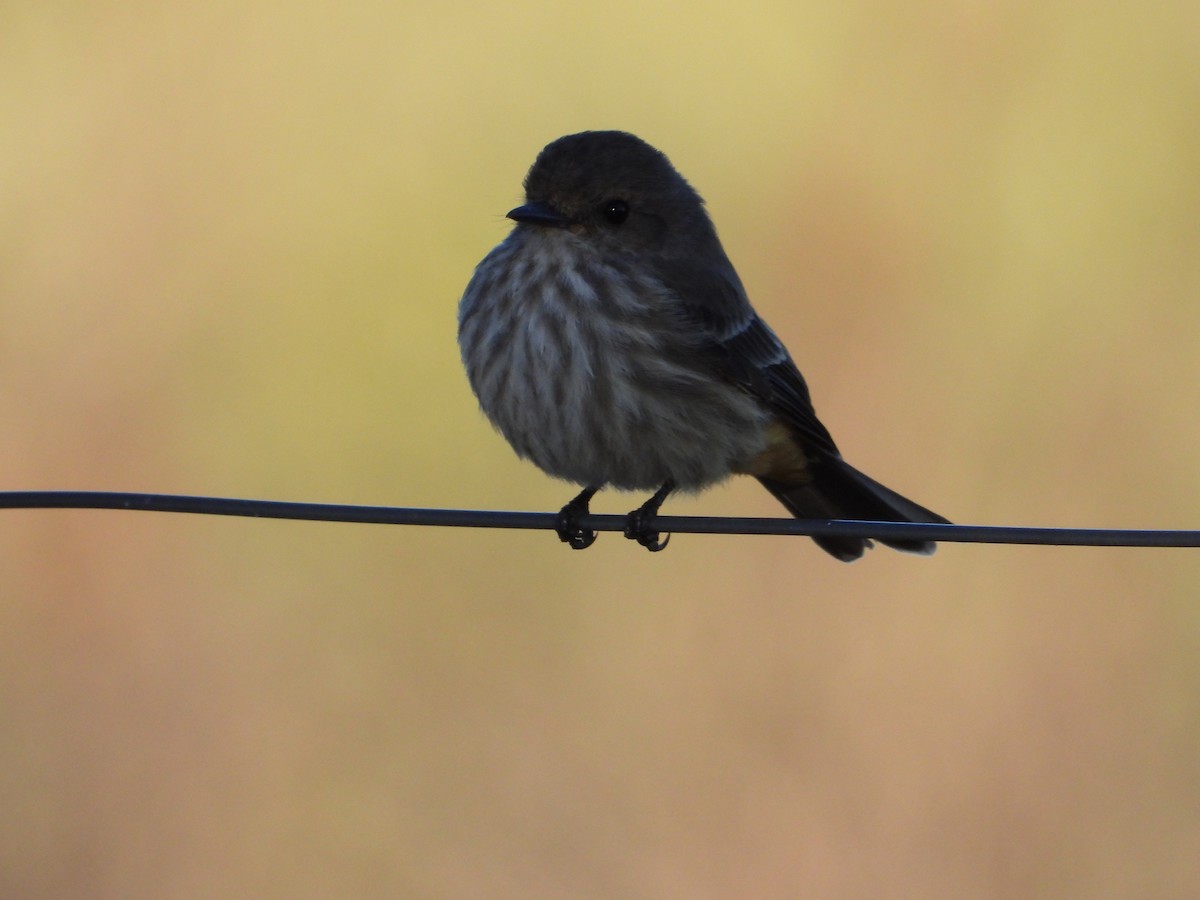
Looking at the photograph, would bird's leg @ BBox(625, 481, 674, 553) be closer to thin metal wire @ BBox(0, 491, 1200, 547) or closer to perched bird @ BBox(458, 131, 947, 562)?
perched bird @ BBox(458, 131, 947, 562)

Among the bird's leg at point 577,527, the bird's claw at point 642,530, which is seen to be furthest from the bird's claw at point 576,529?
the bird's claw at point 642,530

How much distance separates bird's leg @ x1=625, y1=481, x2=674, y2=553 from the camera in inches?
175

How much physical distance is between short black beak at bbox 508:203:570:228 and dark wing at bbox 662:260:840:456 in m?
0.35

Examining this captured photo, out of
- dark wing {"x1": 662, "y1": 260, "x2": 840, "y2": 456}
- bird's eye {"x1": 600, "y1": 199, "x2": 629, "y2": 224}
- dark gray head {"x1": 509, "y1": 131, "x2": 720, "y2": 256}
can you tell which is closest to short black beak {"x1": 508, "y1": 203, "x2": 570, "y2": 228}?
dark gray head {"x1": 509, "y1": 131, "x2": 720, "y2": 256}

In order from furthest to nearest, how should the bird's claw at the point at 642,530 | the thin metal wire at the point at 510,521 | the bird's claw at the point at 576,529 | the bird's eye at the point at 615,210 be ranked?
the bird's eye at the point at 615,210 → the bird's claw at the point at 642,530 → the bird's claw at the point at 576,529 → the thin metal wire at the point at 510,521

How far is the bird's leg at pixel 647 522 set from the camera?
444cm

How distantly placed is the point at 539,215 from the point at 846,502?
1.43 meters

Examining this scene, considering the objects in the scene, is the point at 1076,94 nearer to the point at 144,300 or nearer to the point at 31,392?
the point at 144,300

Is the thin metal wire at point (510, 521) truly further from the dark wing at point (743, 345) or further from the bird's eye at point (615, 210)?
the bird's eye at point (615, 210)

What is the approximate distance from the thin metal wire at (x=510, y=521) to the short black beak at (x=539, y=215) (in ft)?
4.35

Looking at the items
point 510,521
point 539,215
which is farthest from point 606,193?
point 510,521

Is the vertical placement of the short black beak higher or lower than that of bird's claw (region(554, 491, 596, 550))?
higher

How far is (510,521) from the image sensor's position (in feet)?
11.2

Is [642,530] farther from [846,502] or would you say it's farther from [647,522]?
[846,502]
